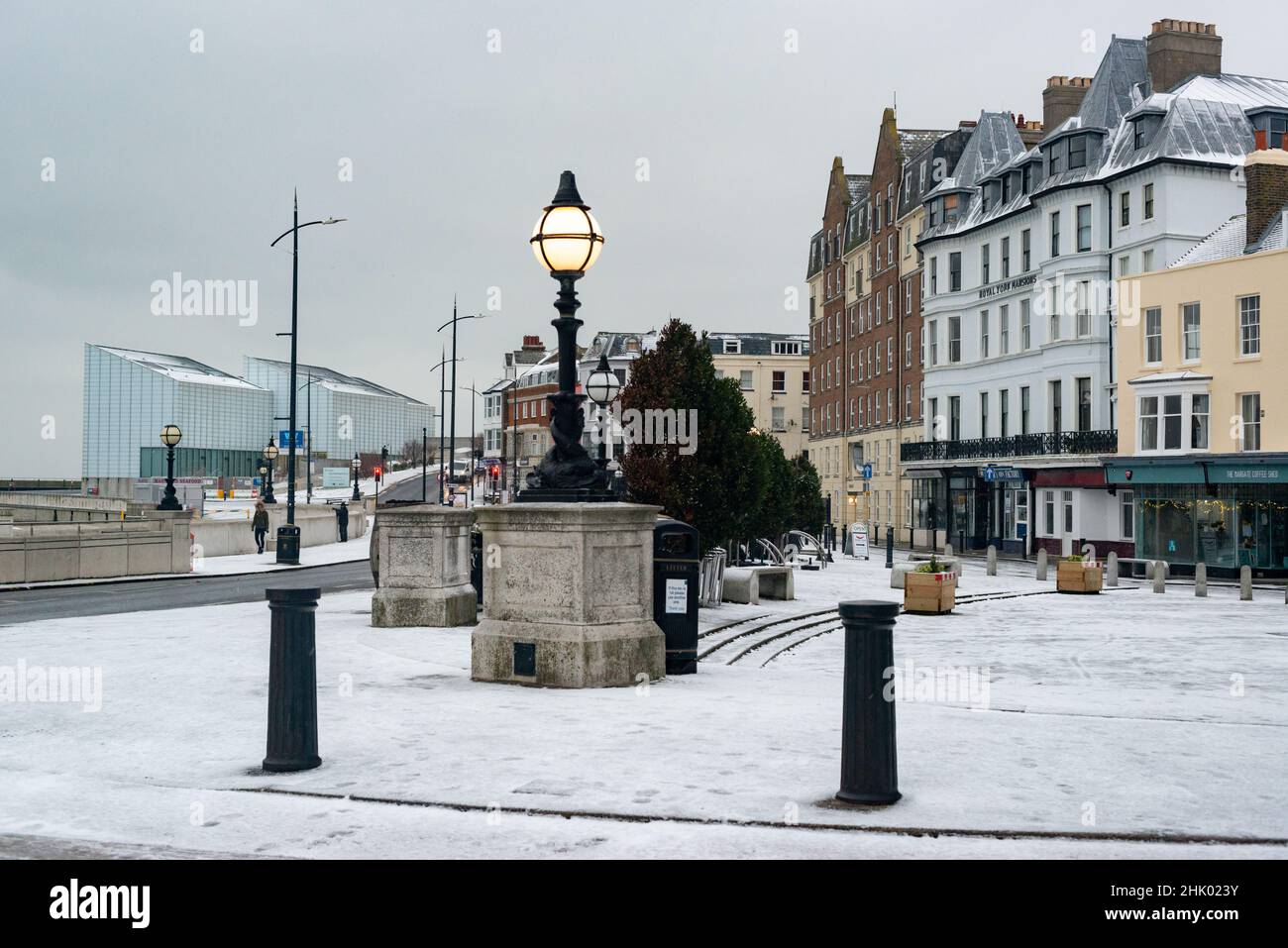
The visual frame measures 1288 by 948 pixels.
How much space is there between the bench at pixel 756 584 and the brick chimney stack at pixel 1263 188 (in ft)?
74.3

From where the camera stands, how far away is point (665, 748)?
7629 mm

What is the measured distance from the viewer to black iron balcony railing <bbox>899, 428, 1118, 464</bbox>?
42812 millimetres

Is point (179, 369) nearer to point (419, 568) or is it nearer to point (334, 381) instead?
point (334, 381)

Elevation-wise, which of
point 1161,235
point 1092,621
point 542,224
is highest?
point 1161,235

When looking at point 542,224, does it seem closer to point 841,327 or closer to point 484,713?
point 484,713

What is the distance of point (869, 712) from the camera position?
6.25 m

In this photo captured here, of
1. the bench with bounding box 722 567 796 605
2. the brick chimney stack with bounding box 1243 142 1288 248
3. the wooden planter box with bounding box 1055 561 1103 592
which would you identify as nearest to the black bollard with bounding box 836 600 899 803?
the bench with bounding box 722 567 796 605

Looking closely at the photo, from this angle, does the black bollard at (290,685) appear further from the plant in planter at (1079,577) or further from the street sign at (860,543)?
the street sign at (860,543)

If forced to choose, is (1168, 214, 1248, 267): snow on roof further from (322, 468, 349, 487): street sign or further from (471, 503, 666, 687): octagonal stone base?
(322, 468, 349, 487): street sign

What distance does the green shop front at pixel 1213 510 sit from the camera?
33906 mm

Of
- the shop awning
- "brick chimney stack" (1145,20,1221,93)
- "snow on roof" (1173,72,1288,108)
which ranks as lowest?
the shop awning

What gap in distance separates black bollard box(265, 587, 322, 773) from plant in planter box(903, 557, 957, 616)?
17.1 m
